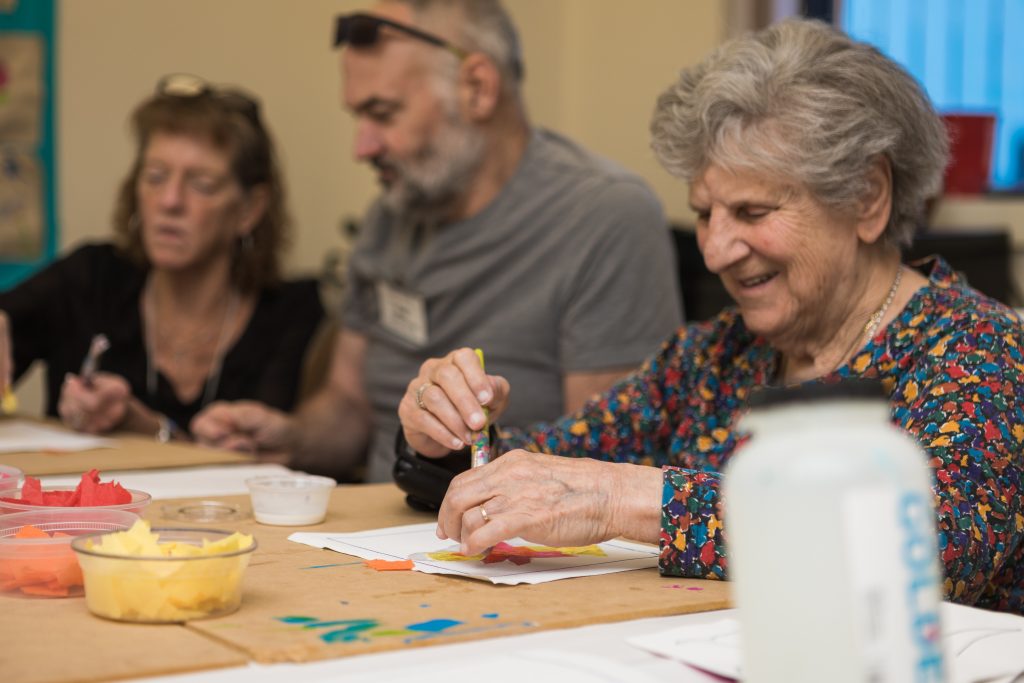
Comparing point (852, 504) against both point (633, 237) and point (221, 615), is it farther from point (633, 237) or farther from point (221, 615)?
point (633, 237)

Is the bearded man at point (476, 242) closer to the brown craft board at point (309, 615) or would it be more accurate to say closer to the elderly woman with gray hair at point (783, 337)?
the elderly woman with gray hair at point (783, 337)

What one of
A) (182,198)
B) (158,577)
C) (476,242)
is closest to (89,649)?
(158,577)

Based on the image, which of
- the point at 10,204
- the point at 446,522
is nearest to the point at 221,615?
the point at 446,522

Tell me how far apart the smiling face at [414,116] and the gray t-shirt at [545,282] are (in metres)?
0.10

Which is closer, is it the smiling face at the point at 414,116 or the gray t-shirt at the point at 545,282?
the gray t-shirt at the point at 545,282

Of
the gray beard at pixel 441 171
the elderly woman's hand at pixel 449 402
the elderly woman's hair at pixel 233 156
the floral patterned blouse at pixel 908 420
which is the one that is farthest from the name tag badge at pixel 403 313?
the elderly woman's hand at pixel 449 402

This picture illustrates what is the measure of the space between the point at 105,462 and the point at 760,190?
1.13 m

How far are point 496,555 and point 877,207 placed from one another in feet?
2.34

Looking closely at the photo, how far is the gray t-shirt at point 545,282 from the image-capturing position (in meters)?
2.41

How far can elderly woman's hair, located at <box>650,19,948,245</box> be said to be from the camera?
158 cm

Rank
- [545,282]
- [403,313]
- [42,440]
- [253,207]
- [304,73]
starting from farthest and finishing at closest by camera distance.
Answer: [304,73], [253,207], [403,313], [545,282], [42,440]

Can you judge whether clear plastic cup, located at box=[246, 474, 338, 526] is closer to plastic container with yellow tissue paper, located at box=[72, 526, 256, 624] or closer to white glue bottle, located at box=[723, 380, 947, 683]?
plastic container with yellow tissue paper, located at box=[72, 526, 256, 624]

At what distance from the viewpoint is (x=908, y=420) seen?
138 cm

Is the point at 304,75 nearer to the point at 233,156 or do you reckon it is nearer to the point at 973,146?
the point at 233,156
